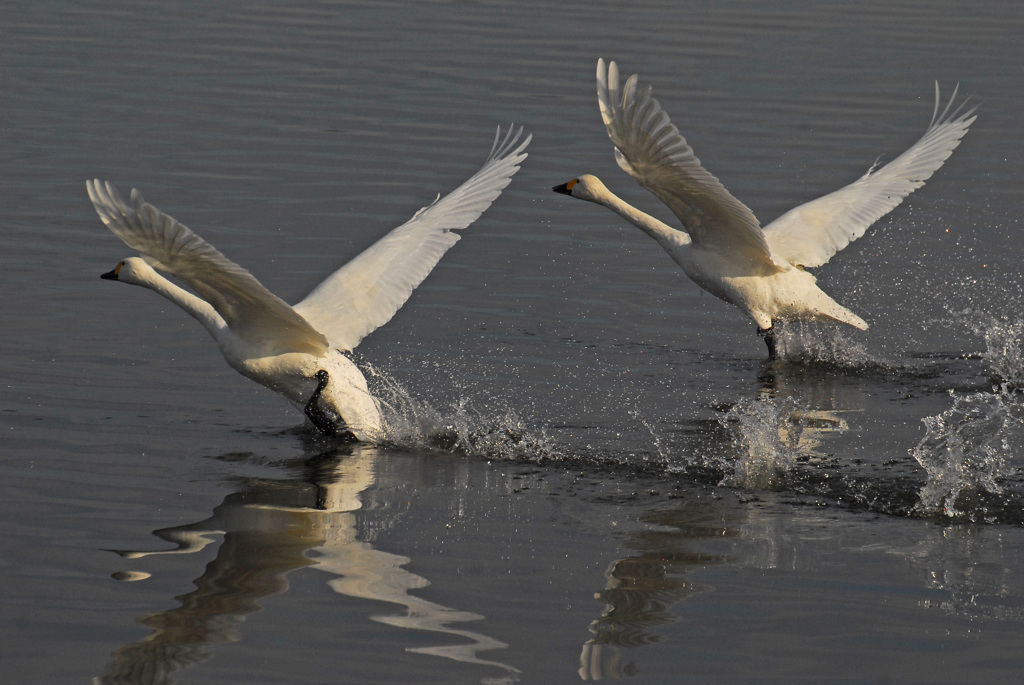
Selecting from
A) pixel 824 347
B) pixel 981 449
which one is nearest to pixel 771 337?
pixel 824 347

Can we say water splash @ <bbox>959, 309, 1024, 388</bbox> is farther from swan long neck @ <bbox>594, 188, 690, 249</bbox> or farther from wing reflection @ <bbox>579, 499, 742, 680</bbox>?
wing reflection @ <bbox>579, 499, 742, 680</bbox>

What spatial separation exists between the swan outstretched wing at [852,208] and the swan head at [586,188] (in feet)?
4.68

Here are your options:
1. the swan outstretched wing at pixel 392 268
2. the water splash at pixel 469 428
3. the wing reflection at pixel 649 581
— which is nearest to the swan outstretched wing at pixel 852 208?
the swan outstretched wing at pixel 392 268

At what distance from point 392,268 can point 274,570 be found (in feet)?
12.4

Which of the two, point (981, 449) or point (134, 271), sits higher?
point (134, 271)

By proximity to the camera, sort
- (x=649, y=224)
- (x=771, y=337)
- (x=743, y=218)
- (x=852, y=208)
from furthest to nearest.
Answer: (x=852, y=208) → (x=649, y=224) → (x=771, y=337) → (x=743, y=218)

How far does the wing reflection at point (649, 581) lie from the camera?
6.10m

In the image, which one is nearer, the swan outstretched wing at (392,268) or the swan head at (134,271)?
the swan head at (134,271)

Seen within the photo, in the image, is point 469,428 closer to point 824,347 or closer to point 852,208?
point 824,347

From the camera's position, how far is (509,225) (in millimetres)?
15195

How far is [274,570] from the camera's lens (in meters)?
6.98

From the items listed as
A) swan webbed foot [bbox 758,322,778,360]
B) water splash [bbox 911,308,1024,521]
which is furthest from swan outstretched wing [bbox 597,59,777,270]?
water splash [bbox 911,308,1024,521]

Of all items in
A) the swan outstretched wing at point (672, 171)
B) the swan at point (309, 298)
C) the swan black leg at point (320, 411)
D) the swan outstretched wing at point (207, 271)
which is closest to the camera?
the swan outstretched wing at point (207, 271)

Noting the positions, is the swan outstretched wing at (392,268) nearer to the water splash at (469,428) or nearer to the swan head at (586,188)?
the water splash at (469,428)
